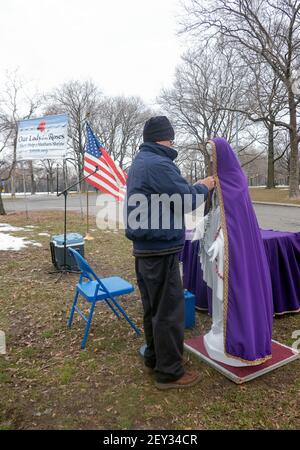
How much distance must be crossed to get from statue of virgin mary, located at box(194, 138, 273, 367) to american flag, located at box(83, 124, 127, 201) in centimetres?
467

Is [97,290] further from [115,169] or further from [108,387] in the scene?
[115,169]

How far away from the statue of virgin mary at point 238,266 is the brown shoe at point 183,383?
0.33m

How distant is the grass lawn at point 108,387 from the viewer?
2.29 meters

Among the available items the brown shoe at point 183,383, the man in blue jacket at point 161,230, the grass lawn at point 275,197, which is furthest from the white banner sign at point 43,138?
the grass lawn at point 275,197

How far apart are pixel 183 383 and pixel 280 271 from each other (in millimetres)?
1830

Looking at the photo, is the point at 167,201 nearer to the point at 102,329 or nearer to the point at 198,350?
the point at 198,350

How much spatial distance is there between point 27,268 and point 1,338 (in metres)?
2.70

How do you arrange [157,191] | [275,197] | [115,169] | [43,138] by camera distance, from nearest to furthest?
[157,191] → [115,169] → [43,138] → [275,197]

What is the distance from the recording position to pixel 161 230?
7.91 feet

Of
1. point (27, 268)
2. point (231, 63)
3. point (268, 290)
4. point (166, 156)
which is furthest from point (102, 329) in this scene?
point (231, 63)

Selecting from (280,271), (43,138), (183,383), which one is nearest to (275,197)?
(43,138)

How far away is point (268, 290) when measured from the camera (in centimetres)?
276
